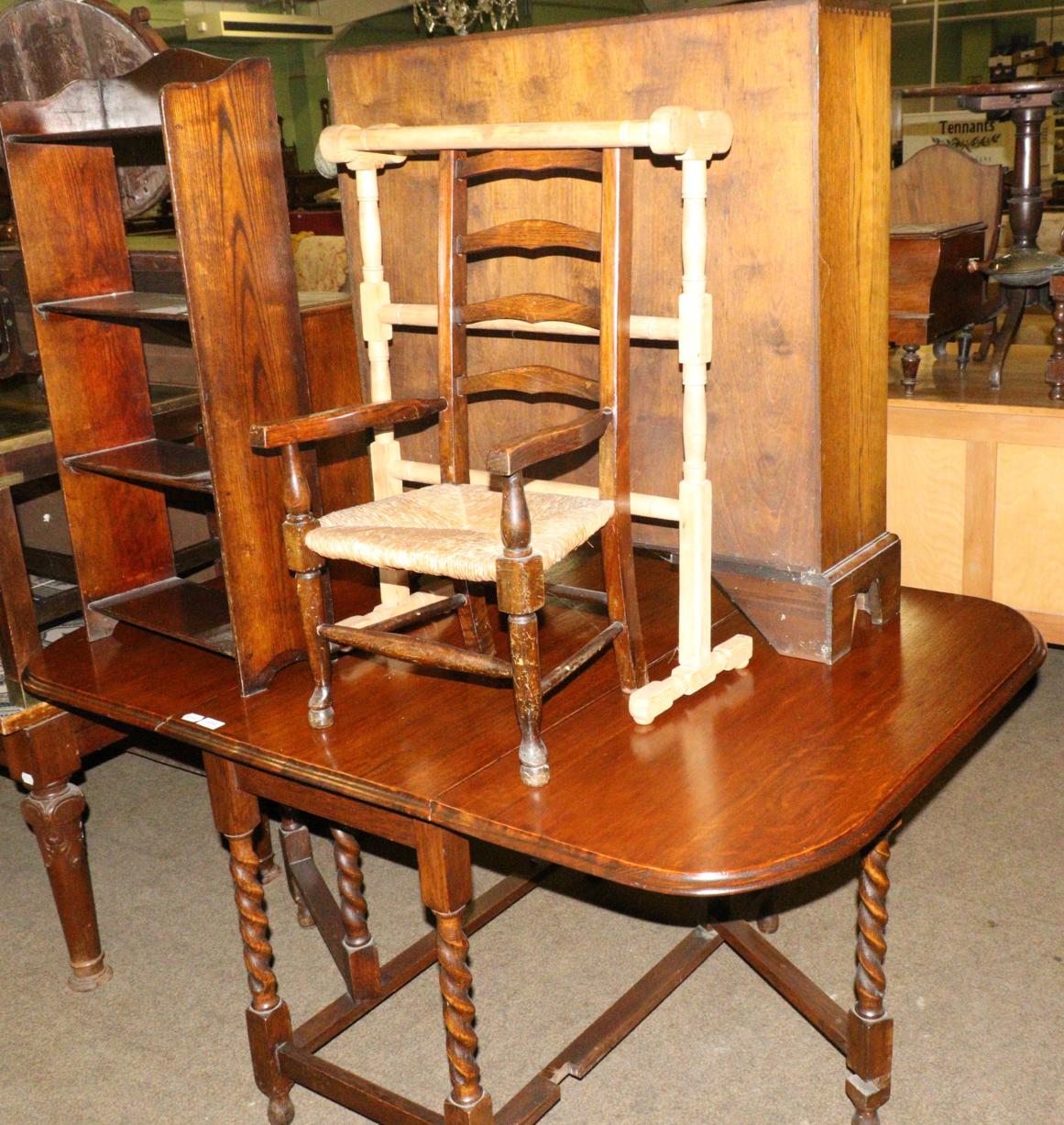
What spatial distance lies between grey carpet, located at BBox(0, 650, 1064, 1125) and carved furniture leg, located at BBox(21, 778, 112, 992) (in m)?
0.05

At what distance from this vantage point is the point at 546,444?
1707 millimetres

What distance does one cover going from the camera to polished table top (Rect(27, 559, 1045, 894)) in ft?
5.29

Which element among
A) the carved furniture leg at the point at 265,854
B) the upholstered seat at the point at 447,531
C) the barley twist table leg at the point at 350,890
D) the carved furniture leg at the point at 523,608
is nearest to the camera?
the carved furniture leg at the point at 523,608

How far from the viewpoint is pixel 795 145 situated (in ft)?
6.15

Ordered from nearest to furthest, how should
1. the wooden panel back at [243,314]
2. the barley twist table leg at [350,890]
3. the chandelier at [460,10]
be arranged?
the wooden panel back at [243,314] → the barley twist table leg at [350,890] → the chandelier at [460,10]

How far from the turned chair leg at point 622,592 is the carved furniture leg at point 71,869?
1080 mm

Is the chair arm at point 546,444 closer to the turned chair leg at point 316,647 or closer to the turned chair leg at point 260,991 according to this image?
the turned chair leg at point 316,647

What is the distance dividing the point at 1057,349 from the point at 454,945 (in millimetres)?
2352

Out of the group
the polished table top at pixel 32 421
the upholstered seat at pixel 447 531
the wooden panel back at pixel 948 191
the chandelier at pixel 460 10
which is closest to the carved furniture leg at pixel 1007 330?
the wooden panel back at pixel 948 191

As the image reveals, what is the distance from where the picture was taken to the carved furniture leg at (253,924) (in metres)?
1.98

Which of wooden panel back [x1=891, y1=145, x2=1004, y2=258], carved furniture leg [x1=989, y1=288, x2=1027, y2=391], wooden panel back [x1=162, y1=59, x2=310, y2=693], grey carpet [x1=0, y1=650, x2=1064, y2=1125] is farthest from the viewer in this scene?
wooden panel back [x1=891, y1=145, x2=1004, y2=258]

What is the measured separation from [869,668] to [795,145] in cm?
81

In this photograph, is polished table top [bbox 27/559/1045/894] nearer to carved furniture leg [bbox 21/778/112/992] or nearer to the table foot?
carved furniture leg [bbox 21/778/112/992]

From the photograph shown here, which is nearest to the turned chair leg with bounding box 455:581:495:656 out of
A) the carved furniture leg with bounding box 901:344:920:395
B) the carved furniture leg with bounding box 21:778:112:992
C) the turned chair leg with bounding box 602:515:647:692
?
the turned chair leg with bounding box 602:515:647:692
